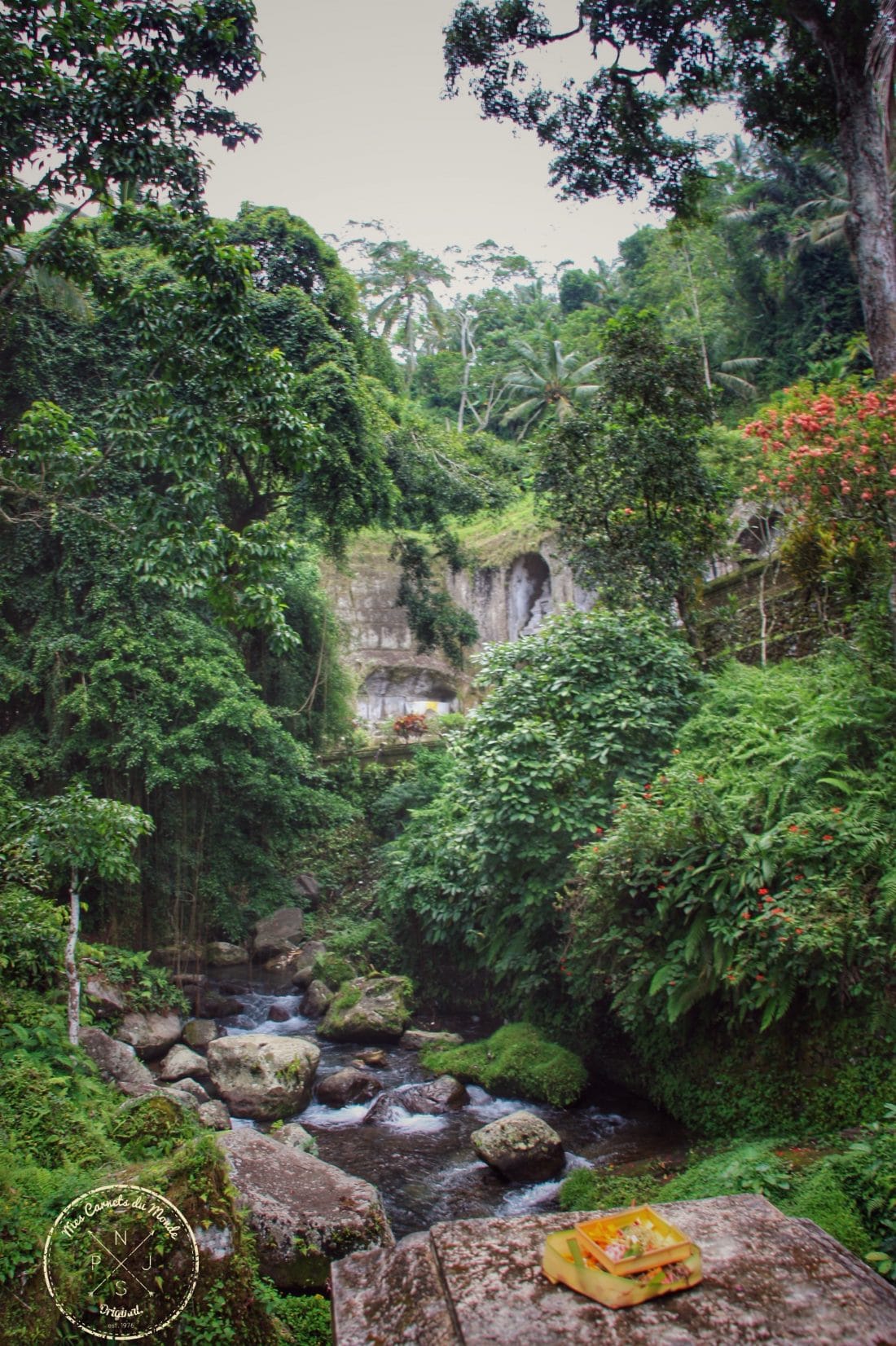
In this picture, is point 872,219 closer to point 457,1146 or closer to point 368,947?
point 457,1146

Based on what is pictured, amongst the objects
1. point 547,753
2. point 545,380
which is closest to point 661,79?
point 547,753

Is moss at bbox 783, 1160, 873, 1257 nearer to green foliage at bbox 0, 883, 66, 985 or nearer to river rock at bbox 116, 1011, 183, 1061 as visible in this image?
green foliage at bbox 0, 883, 66, 985

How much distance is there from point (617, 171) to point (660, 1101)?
9.80 meters

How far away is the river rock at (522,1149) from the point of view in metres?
6.50

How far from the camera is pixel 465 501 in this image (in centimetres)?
1527

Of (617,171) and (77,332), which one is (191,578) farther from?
(77,332)

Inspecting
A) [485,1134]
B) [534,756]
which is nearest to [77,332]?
[534,756]

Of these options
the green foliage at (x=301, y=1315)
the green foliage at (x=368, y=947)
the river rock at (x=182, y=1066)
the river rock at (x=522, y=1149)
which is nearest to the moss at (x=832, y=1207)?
the green foliage at (x=301, y=1315)

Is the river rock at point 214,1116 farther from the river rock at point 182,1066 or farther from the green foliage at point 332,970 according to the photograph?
the green foliage at point 332,970

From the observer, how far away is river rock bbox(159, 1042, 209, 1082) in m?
8.96

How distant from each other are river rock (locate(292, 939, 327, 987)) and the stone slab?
12049 millimetres

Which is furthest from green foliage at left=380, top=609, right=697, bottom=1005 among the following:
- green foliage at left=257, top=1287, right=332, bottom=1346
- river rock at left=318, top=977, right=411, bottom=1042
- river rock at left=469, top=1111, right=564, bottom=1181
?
green foliage at left=257, top=1287, right=332, bottom=1346

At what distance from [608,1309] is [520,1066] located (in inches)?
292

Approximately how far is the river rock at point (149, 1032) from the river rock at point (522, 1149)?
4693mm
